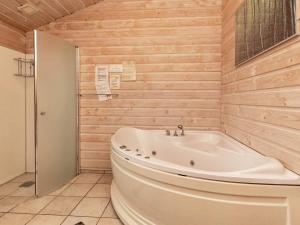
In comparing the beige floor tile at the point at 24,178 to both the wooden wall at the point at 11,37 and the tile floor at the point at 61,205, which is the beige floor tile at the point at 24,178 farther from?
the wooden wall at the point at 11,37

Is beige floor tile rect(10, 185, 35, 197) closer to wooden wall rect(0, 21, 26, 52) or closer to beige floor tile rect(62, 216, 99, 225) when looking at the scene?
beige floor tile rect(62, 216, 99, 225)

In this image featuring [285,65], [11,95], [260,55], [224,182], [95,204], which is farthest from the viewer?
[11,95]

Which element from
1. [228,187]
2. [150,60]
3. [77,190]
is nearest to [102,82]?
[150,60]

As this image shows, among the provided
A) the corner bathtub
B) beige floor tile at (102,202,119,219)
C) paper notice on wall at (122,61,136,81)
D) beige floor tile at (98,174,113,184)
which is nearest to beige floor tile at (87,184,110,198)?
beige floor tile at (98,174,113,184)

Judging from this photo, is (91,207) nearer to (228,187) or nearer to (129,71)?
(228,187)

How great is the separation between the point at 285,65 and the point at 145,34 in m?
2.06

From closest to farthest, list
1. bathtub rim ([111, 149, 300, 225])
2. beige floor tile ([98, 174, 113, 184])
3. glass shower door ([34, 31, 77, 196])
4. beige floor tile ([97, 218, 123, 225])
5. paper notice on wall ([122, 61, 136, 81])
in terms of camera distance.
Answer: bathtub rim ([111, 149, 300, 225]), beige floor tile ([97, 218, 123, 225]), glass shower door ([34, 31, 77, 196]), beige floor tile ([98, 174, 113, 184]), paper notice on wall ([122, 61, 136, 81])

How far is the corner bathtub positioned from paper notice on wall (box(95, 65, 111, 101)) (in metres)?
1.33

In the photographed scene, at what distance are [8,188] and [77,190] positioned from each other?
33.7 inches

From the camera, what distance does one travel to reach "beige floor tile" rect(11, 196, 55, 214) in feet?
6.85

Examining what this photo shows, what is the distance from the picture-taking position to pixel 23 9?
101 inches

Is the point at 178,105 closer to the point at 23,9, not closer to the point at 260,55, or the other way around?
the point at 260,55

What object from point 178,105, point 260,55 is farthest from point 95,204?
point 260,55

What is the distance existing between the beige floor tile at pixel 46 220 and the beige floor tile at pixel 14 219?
0.06 meters
